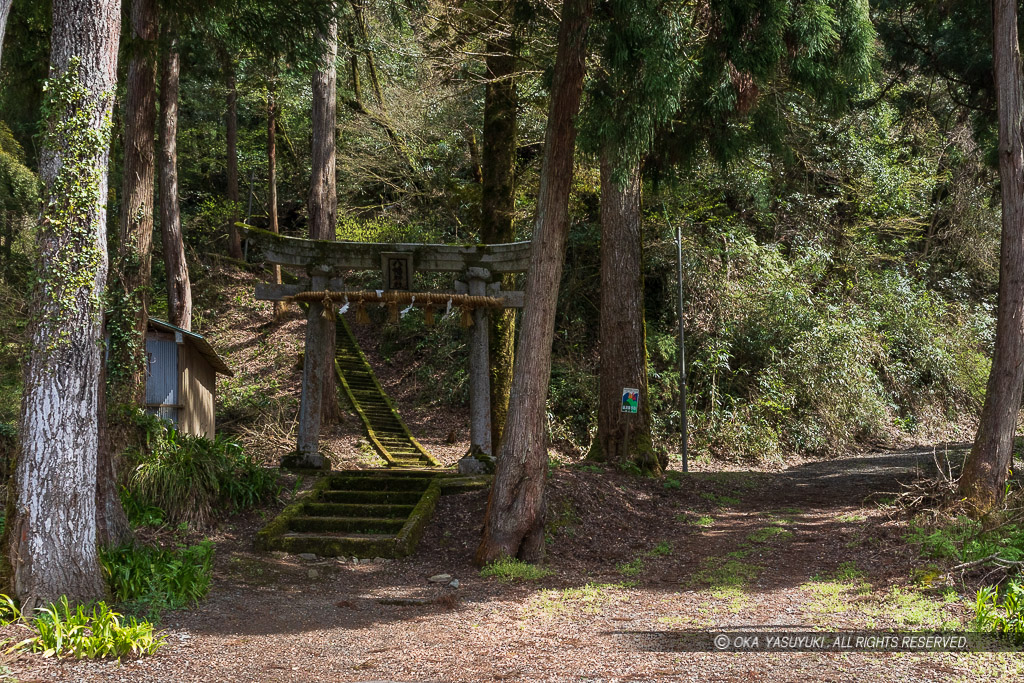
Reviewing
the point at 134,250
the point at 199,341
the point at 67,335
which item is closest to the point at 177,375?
the point at 199,341

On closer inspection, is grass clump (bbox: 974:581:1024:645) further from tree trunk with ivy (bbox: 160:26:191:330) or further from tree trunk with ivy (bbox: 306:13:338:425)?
tree trunk with ivy (bbox: 160:26:191:330)

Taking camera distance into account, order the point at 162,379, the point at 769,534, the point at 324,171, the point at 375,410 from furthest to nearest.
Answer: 1. the point at 375,410
2. the point at 324,171
3. the point at 162,379
4. the point at 769,534

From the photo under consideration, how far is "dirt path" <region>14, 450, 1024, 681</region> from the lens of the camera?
513cm

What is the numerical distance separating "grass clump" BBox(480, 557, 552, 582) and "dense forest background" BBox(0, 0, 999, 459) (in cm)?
743

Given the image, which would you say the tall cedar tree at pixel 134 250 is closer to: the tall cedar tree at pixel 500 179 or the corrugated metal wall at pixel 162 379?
the corrugated metal wall at pixel 162 379

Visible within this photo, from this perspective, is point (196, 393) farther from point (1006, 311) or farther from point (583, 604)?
point (1006, 311)

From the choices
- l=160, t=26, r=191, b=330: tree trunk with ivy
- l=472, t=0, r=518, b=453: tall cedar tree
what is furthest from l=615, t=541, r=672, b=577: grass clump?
l=160, t=26, r=191, b=330: tree trunk with ivy

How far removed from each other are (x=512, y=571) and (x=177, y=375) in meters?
7.63

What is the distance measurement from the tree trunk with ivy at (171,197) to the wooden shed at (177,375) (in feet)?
8.29

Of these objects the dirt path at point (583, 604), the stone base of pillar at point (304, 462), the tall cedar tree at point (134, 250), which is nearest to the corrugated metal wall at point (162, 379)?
the stone base of pillar at point (304, 462)

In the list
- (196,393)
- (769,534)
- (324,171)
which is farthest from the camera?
(324,171)

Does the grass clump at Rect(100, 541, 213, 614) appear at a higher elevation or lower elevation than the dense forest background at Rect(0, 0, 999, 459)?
lower

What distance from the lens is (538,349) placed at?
834 centimetres

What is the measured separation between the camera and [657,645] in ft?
18.4
